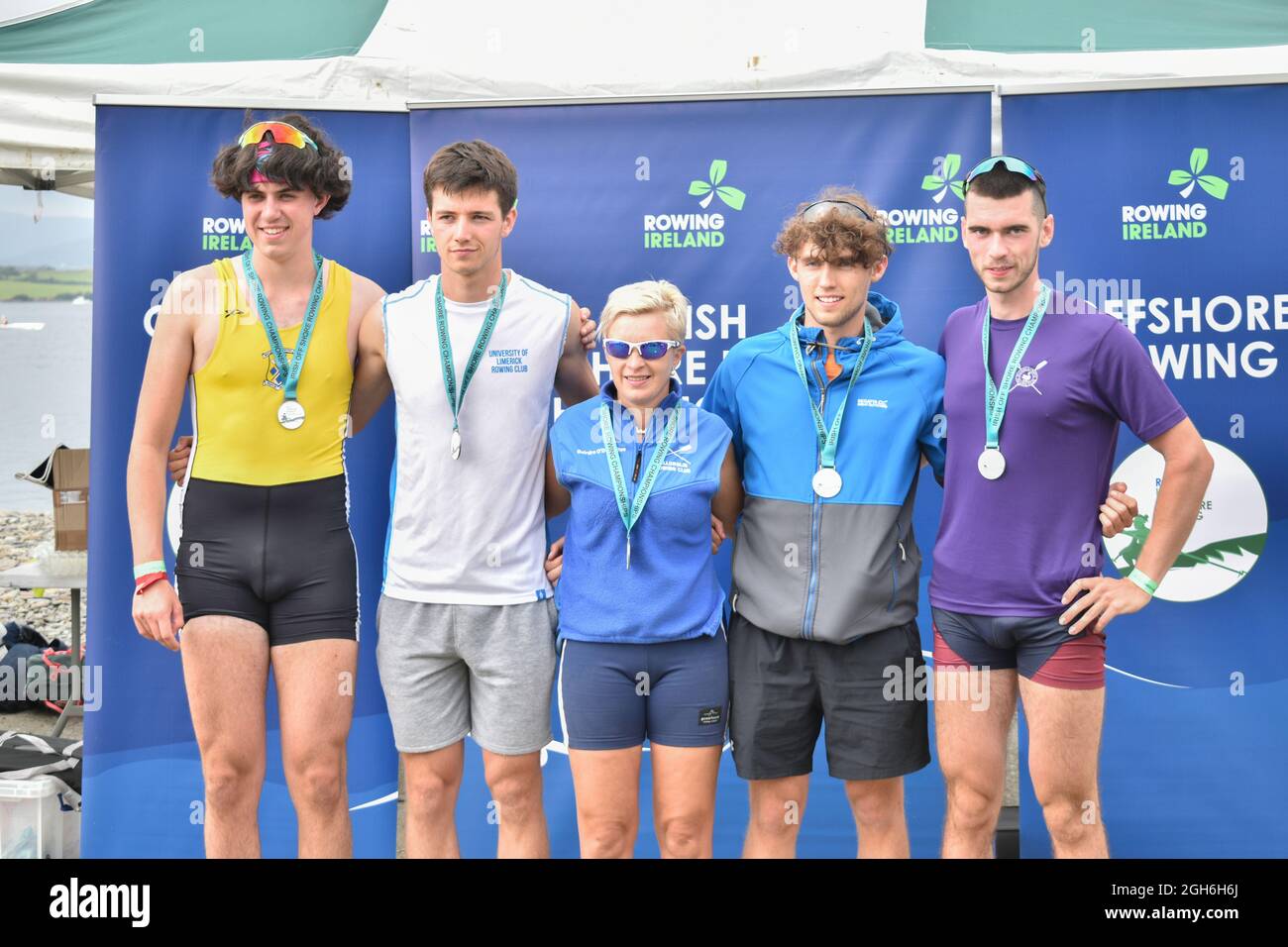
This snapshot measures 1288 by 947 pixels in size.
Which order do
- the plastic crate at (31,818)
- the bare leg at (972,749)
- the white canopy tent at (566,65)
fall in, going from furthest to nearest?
the white canopy tent at (566,65) → the plastic crate at (31,818) → the bare leg at (972,749)

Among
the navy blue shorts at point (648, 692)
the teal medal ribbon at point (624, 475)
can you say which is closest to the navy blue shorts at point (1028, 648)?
the navy blue shorts at point (648, 692)

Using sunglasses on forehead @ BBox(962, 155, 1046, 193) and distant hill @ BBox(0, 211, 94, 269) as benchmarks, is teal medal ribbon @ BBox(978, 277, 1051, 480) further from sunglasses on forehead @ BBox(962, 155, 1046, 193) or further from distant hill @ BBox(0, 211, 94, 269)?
distant hill @ BBox(0, 211, 94, 269)

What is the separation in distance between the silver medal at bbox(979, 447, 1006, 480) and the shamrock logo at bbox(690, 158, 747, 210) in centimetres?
142

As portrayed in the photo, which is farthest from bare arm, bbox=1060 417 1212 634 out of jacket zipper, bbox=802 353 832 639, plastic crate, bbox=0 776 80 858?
plastic crate, bbox=0 776 80 858

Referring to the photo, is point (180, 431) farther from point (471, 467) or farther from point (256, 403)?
point (471, 467)

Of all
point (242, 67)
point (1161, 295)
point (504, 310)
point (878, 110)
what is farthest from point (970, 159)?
point (242, 67)

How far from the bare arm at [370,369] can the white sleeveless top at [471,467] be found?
0.10 m

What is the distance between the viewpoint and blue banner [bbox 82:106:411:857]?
3734mm

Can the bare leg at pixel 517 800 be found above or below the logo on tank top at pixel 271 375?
below

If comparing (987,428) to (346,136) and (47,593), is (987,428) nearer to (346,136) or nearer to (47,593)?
(346,136)

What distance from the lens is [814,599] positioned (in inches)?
106

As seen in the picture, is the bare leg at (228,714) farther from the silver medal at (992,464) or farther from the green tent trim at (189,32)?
the green tent trim at (189,32)

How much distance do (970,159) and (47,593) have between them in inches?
291

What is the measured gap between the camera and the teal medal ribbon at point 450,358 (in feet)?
9.27
